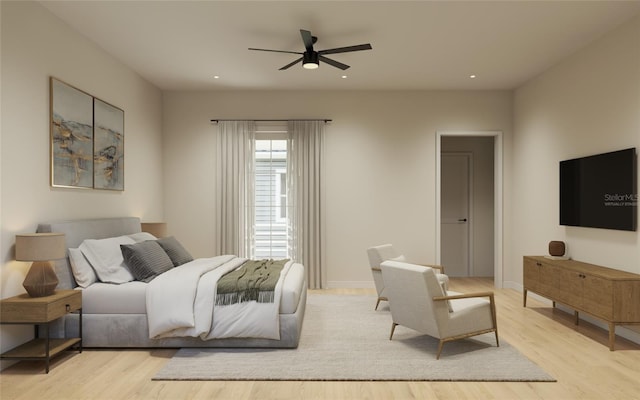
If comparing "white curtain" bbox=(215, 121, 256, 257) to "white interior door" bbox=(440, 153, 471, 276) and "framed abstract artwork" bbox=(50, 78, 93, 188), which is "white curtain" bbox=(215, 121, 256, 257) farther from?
"white interior door" bbox=(440, 153, 471, 276)

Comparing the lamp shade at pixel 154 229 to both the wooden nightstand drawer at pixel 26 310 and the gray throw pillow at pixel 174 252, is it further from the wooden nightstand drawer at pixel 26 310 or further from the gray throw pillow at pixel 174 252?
the wooden nightstand drawer at pixel 26 310

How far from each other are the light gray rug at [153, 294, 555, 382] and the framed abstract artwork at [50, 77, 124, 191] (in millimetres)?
2104

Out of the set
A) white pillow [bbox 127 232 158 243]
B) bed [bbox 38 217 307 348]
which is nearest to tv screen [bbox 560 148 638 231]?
bed [bbox 38 217 307 348]

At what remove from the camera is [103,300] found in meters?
3.84

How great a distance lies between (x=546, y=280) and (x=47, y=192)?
5202 mm

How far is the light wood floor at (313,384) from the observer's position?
2965 mm

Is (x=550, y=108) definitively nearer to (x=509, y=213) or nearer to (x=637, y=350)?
(x=509, y=213)

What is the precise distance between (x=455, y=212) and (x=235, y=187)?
3989 millimetres

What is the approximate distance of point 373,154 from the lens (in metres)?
6.83

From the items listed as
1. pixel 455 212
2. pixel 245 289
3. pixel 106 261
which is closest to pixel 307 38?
pixel 245 289

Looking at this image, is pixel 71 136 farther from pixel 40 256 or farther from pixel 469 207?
pixel 469 207

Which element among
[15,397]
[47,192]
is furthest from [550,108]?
[15,397]

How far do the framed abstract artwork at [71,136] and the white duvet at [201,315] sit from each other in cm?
147

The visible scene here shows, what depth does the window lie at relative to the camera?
6816 mm
